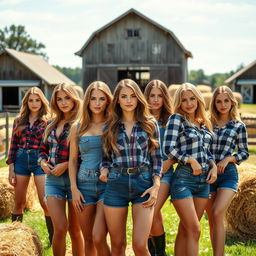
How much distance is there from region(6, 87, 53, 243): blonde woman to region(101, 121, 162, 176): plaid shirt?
1600 millimetres

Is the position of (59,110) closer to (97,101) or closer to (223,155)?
(97,101)

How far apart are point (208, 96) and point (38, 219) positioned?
2249cm

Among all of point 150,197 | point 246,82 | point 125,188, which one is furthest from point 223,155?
point 246,82

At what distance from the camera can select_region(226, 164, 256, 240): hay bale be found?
602 cm

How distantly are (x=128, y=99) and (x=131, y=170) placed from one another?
67 cm

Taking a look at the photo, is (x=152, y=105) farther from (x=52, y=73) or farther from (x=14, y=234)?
(x=52, y=73)

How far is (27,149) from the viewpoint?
542cm

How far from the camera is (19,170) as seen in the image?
5.43m

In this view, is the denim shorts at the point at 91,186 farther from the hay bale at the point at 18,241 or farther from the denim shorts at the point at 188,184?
the denim shorts at the point at 188,184

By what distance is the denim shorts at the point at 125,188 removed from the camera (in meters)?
3.88

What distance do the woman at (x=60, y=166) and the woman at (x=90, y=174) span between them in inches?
11.0

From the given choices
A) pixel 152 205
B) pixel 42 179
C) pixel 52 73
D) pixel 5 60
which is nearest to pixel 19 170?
pixel 42 179

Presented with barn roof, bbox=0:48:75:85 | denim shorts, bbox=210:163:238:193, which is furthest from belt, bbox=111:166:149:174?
barn roof, bbox=0:48:75:85

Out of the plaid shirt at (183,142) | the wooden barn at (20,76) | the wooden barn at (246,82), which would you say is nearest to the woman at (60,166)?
the plaid shirt at (183,142)
